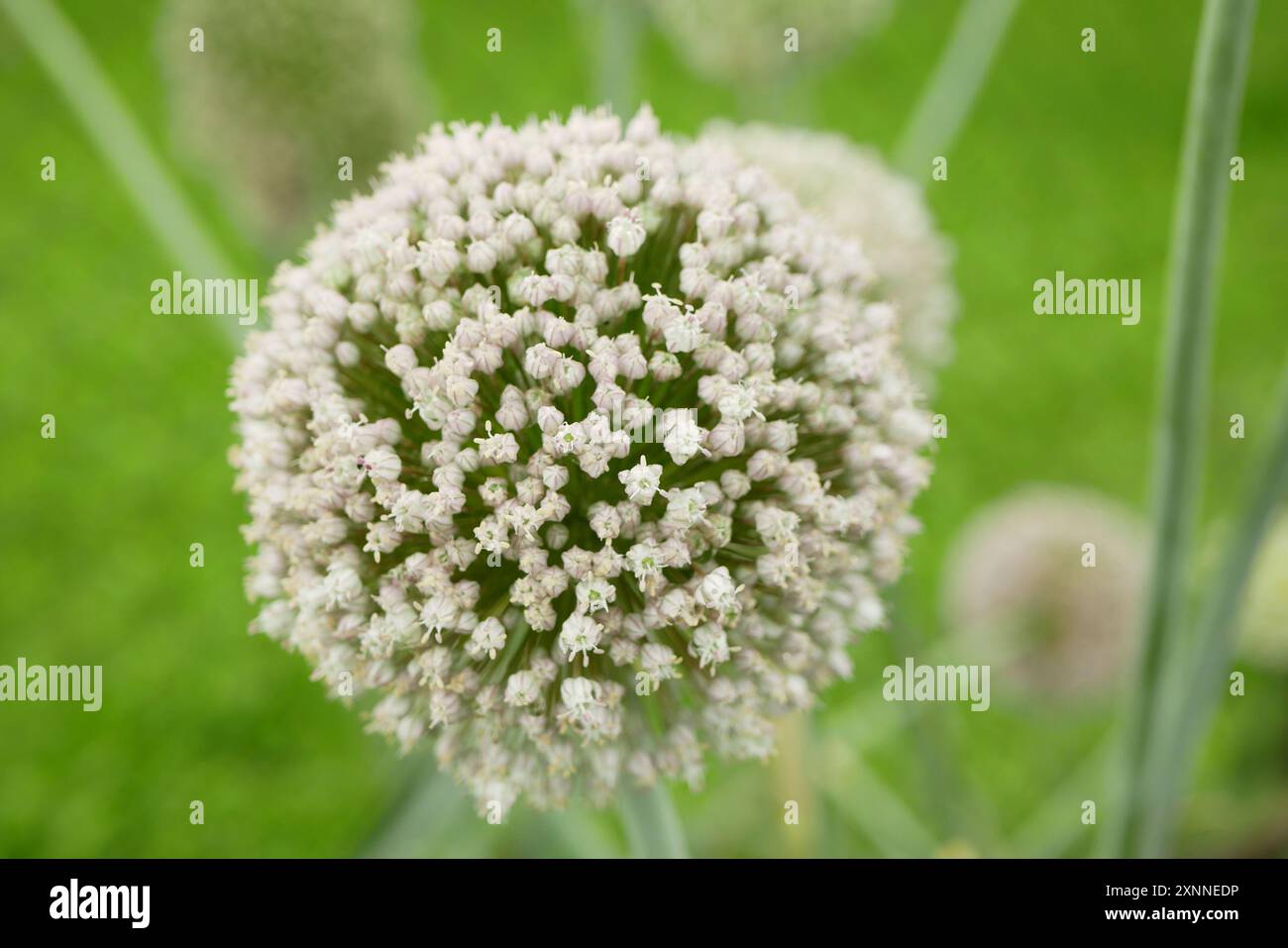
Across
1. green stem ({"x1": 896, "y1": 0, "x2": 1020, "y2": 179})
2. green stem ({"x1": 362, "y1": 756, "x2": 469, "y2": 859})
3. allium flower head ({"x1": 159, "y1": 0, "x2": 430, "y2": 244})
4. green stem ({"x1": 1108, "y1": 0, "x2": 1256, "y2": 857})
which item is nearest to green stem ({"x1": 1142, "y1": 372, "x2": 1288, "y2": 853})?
green stem ({"x1": 1108, "y1": 0, "x2": 1256, "y2": 857})

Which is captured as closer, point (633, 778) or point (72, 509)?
point (633, 778)

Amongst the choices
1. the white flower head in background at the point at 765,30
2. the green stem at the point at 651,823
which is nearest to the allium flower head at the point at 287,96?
the white flower head in background at the point at 765,30

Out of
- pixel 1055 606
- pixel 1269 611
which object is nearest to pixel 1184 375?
pixel 1055 606

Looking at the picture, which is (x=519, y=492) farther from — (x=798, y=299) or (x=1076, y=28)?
(x=1076, y=28)

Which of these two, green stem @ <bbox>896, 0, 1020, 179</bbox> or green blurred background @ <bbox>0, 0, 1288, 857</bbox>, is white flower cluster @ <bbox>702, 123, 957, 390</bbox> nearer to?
green stem @ <bbox>896, 0, 1020, 179</bbox>

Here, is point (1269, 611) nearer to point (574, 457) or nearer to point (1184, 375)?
point (1184, 375)

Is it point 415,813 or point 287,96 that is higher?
point 287,96
